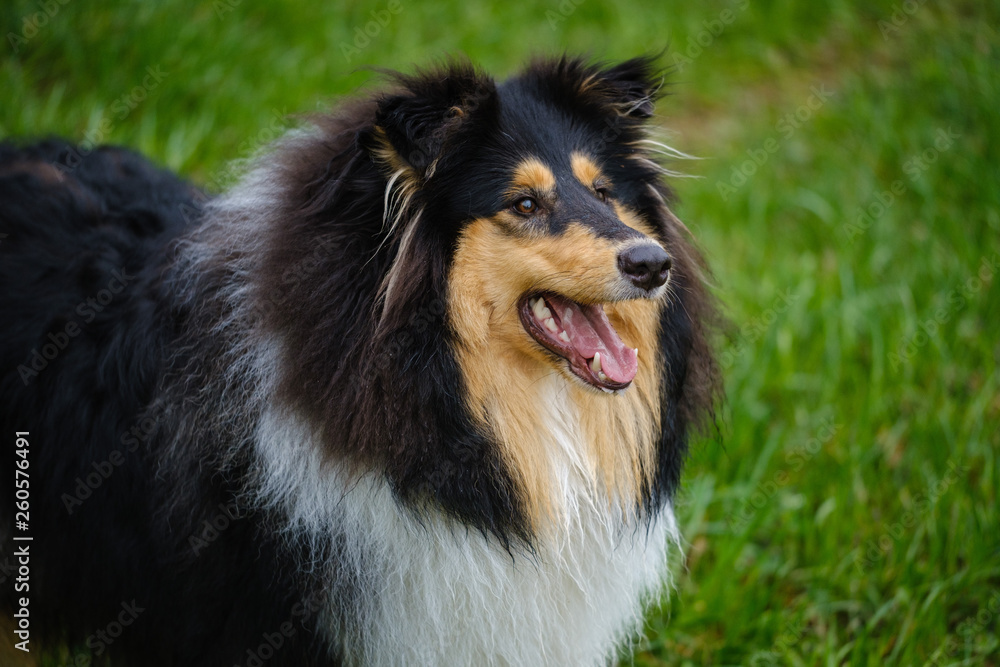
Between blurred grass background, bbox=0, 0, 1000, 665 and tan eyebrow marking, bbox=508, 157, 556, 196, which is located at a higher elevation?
tan eyebrow marking, bbox=508, 157, 556, 196

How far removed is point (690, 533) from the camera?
145 inches

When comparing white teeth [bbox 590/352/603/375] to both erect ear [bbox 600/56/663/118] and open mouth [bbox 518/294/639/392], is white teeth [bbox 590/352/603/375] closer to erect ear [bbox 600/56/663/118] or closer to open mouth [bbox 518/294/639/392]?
open mouth [bbox 518/294/639/392]

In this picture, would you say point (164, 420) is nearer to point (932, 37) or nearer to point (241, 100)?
point (241, 100)

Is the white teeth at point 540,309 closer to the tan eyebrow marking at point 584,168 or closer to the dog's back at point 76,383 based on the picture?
the tan eyebrow marking at point 584,168

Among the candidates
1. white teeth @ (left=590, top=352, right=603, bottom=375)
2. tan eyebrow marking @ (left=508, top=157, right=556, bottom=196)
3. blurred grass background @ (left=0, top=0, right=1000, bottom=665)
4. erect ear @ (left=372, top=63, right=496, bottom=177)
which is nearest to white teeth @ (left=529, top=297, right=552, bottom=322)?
white teeth @ (left=590, top=352, right=603, bottom=375)

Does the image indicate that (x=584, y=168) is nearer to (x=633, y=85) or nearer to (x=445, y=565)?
(x=633, y=85)

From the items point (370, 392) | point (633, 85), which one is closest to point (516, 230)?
point (370, 392)

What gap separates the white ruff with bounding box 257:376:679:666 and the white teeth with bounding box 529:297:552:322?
0.20 meters

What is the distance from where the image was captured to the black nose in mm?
2084

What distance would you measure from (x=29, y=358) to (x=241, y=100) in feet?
11.6

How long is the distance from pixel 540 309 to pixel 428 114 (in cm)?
62

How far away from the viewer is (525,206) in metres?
2.22

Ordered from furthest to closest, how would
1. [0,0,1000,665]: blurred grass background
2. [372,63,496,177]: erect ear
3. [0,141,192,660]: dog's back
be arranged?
[0,0,1000,665]: blurred grass background, [0,141,192,660]: dog's back, [372,63,496,177]: erect ear

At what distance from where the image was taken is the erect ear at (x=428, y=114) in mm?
2062
